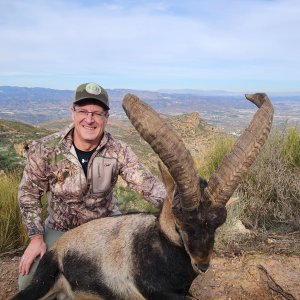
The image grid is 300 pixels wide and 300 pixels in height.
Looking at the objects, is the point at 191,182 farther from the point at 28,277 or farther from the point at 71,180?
the point at 28,277

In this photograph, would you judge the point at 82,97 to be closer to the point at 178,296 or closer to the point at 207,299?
the point at 178,296

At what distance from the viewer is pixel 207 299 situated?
5590 millimetres

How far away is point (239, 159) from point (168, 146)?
82cm

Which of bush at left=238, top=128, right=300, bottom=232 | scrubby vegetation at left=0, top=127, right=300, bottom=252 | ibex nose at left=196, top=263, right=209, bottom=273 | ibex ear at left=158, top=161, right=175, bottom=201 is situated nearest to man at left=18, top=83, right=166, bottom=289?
ibex ear at left=158, top=161, right=175, bottom=201

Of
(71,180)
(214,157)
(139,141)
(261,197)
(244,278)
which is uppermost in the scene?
(71,180)

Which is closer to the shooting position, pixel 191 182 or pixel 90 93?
pixel 191 182

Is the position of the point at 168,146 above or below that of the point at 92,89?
below

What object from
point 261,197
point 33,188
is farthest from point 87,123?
point 261,197

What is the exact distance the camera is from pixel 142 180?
5480 millimetres

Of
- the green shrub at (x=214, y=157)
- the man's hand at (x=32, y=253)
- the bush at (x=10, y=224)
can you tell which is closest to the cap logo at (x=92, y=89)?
the man's hand at (x=32, y=253)

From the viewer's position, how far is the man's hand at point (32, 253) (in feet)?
16.4

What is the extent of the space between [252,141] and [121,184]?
23.0ft

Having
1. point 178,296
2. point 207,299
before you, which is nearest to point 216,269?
point 207,299

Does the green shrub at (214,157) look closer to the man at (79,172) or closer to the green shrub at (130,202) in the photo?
the green shrub at (130,202)
